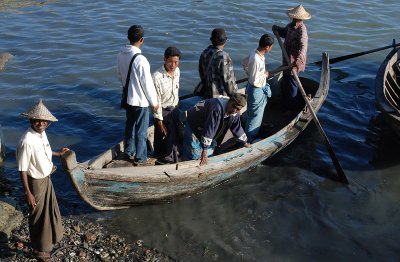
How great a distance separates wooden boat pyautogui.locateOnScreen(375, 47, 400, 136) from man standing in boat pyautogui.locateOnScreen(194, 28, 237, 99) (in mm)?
2774

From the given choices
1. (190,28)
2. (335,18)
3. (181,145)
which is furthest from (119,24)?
(181,145)

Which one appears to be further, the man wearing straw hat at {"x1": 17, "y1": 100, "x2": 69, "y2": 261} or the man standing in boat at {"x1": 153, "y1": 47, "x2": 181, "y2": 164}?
the man standing in boat at {"x1": 153, "y1": 47, "x2": 181, "y2": 164}

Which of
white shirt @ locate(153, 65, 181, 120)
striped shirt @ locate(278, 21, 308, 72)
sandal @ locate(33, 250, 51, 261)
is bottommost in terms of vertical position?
sandal @ locate(33, 250, 51, 261)

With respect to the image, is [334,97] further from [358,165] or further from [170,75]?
[170,75]

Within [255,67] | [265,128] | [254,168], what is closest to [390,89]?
[265,128]

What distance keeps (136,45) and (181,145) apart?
198 cm

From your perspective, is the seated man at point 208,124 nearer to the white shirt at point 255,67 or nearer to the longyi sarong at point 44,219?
the white shirt at point 255,67

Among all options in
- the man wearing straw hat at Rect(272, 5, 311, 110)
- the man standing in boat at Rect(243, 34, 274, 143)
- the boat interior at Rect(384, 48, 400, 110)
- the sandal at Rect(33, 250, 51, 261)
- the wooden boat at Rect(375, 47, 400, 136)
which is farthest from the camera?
the boat interior at Rect(384, 48, 400, 110)

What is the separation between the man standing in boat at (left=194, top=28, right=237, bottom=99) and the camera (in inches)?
273

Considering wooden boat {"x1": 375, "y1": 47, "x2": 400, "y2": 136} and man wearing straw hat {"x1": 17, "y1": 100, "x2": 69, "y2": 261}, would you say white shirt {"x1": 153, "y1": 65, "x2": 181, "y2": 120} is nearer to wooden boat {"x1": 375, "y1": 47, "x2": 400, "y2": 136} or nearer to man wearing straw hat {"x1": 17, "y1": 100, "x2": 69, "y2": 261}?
man wearing straw hat {"x1": 17, "y1": 100, "x2": 69, "y2": 261}

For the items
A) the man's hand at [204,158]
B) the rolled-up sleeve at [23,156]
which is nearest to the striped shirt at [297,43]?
the man's hand at [204,158]

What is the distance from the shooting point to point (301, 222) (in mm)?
7246

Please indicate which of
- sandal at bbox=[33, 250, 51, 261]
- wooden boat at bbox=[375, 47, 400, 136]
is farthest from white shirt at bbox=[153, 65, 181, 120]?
wooden boat at bbox=[375, 47, 400, 136]

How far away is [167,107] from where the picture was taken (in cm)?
715
